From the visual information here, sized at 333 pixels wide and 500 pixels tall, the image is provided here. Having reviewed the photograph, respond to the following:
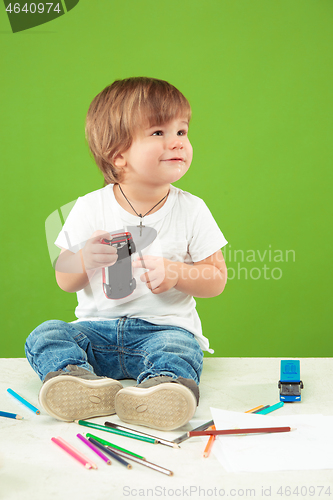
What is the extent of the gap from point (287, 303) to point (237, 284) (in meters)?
0.17

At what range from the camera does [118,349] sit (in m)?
0.92

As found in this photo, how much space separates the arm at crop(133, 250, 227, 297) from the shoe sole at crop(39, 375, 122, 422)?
0.19 metres

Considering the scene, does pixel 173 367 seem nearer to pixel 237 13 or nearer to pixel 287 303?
pixel 287 303

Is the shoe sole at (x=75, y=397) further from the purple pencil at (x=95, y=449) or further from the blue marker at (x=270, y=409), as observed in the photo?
the blue marker at (x=270, y=409)

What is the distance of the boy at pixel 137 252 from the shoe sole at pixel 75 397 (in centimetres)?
2

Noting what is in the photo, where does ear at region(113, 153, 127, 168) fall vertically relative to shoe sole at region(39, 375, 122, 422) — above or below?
above

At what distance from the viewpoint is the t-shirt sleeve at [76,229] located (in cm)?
94

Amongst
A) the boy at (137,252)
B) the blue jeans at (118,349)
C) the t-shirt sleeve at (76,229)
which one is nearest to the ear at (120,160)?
the boy at (137,252)

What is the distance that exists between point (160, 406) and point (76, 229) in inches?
15.7

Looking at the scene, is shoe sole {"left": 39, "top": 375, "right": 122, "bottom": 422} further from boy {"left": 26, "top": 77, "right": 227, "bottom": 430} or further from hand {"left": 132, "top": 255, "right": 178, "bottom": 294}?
hand {"left": 132, "top": 255, "right": 178, "bottom": 294}

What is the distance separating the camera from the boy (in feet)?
2.81

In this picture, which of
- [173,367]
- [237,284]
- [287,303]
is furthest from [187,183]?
[173,367]

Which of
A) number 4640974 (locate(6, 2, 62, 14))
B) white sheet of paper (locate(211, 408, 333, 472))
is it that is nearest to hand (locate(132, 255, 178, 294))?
white sheet of paper (locate(211, 408, 333, 472))

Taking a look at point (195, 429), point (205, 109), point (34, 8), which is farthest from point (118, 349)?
point (34, 8)
